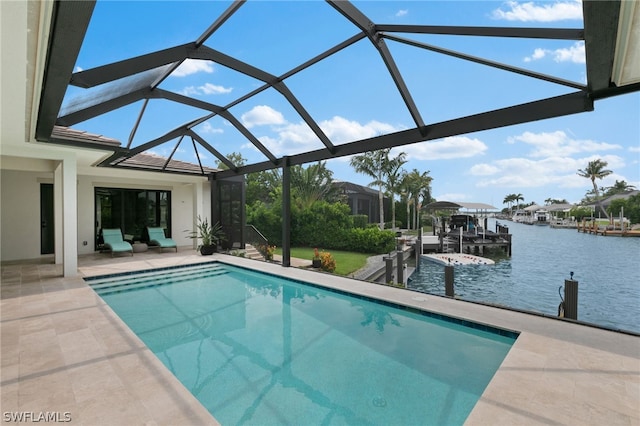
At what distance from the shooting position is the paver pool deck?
2.60 m

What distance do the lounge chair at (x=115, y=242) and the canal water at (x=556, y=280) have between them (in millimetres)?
10431

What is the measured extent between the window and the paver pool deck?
7.76 m

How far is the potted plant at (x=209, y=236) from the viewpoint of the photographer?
460 inches

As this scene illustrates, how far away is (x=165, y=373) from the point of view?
10.9 feet

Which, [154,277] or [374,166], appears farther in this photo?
[374,166]

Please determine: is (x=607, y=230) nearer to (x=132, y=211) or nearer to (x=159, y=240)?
(x=159, y=240)

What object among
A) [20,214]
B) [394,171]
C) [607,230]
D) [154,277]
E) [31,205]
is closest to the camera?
[154,277]

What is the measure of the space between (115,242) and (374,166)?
20265 mm

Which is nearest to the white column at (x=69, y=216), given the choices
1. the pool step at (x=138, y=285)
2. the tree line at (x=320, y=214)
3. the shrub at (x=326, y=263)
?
the pool step at (x=138, y=285)

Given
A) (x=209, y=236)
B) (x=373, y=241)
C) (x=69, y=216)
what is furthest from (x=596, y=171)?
(x=69, y=216)

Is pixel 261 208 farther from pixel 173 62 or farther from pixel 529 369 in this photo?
pixel 529 369

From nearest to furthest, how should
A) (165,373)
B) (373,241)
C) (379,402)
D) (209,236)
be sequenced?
1. (379,402)
2. (165,373)
3. (209,236)
4. (373,241)

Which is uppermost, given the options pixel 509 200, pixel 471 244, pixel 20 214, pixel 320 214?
pixel 509 200

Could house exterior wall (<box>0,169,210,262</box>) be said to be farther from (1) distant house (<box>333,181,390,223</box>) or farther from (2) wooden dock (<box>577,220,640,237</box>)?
(2) wooden dock (<box>577,220,640,237</box>)
